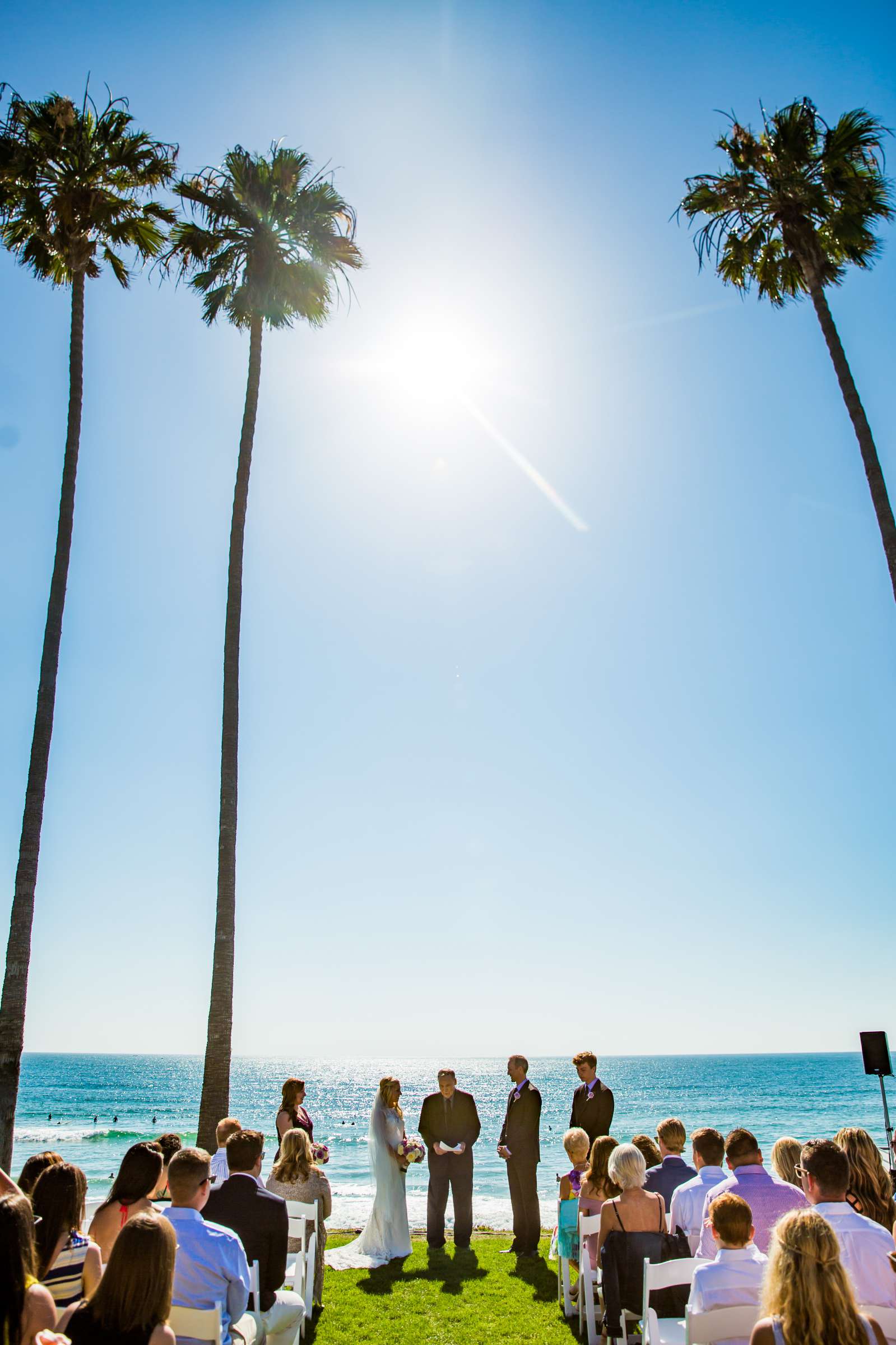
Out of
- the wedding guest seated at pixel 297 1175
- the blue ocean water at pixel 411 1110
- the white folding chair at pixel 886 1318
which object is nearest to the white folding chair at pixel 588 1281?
the wedding guest seated at pixel 297 1175

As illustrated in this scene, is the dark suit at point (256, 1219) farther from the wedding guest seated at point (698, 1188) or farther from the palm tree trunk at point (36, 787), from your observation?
the palm tree trunk at point (36, 787)

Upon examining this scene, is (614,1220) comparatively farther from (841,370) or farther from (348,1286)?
(841,370)

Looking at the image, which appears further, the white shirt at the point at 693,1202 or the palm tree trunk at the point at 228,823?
the palm tree trunk at the point at 228,823

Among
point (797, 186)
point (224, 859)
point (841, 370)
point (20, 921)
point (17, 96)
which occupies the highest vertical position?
point (17, 96)

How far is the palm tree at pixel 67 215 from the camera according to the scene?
1182cm

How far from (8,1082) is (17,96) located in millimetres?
13305

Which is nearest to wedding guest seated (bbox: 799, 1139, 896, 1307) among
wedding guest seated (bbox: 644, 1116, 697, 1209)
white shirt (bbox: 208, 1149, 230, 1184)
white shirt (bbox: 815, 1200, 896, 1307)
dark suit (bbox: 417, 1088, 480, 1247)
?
white shirt (bbox: 815, 1200, 896, 1307)

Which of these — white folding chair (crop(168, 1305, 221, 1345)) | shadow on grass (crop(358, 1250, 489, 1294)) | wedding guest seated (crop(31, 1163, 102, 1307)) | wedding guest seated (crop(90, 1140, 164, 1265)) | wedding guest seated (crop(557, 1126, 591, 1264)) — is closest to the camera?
wedding guest seated (crop(31, 1163, 102, 1307))

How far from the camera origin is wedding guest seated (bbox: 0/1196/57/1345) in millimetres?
3102

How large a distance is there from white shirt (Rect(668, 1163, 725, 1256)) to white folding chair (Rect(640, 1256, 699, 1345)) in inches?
37.4

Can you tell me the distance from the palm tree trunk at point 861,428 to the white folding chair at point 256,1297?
33.5 ft

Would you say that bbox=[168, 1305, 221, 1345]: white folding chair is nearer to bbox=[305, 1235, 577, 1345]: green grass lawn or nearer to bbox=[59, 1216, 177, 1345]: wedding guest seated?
bbox=[59, 1216, 177, 1345]: wedding guest seated

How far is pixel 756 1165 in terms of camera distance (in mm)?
5871

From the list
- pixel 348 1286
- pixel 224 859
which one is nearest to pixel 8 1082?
pixel 224 859
